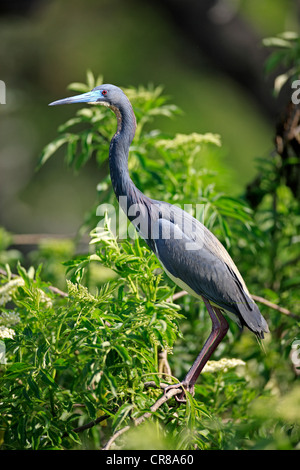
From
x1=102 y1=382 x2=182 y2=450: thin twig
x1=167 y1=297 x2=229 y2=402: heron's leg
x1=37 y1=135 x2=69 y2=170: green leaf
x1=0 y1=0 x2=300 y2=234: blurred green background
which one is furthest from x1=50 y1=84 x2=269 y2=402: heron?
x1=0 y1=0 x2=300 y2=234: blurred green background

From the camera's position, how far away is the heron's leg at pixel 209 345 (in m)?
1.73

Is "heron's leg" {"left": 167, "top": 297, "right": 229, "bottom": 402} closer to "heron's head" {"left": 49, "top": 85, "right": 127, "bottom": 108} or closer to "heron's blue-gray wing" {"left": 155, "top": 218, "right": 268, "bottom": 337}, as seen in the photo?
"heron's blue-gray wing" {"left": 155, "top": 218, "right": 268, "bottom": 337}

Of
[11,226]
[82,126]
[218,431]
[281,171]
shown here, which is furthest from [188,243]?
[82,126]

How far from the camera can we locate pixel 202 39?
6.42 metres

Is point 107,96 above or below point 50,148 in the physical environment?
above

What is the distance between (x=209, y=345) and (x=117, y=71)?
5.44 m

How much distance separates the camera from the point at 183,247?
1.77m

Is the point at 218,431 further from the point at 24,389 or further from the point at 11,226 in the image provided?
the point at 11,226

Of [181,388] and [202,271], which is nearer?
[181,388]

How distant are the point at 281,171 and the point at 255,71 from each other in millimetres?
4001

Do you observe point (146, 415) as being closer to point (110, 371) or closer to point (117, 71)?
point (110, 371)

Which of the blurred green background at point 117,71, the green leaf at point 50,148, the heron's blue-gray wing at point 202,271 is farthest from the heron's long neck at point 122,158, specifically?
the blurred green background at point 117,71

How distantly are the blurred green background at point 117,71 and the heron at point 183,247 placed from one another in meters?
4.24

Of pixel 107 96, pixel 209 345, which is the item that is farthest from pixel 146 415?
pixel 107 96
